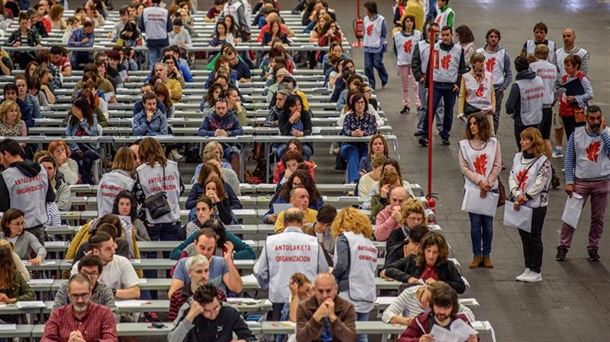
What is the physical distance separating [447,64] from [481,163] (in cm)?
616

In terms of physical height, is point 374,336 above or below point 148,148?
below

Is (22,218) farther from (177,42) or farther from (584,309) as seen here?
(177,42)

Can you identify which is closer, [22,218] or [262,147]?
[22,218]

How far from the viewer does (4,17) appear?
34.5 metres

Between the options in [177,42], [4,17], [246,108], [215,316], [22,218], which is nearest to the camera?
[215,316]

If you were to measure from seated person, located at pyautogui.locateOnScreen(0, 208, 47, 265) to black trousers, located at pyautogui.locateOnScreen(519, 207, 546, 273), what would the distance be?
5.55 meters

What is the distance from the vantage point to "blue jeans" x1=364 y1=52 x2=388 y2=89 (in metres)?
29.4

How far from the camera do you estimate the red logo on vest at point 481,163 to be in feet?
59.1

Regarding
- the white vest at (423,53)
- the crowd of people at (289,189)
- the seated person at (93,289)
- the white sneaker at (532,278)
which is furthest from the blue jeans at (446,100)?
the seated person at (93,289)

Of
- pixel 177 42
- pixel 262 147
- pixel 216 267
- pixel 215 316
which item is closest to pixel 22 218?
pixel 216 267

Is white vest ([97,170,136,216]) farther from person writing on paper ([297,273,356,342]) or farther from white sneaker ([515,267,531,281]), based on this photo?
person writing on paper ([297,273,356,342])

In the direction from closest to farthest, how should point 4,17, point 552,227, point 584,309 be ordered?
1. point 584,309
2. point 552,227
3. point 4,17

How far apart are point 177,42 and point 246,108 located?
5.88 metres

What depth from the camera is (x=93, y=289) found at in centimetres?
1353
